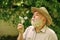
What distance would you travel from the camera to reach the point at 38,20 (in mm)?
4633

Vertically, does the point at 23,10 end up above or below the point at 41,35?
below

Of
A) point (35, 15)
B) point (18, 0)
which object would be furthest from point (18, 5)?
point (35, 15)

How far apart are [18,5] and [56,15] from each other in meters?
0.93

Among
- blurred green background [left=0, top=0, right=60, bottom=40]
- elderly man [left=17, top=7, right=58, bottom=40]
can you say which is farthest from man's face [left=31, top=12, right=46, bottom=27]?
blurred green background [left=0, top=0, right=60, bottom=40]

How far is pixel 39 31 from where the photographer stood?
15.2 ft

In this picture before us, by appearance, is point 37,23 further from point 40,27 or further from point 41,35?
point 41,35

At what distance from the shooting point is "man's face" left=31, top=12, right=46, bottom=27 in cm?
461

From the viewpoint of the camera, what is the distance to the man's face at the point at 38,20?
4.61m

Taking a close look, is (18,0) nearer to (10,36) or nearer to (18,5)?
(18,5)

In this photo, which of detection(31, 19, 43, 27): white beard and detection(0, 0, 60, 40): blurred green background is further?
detection(0, 0, 60, 40): blurred green background

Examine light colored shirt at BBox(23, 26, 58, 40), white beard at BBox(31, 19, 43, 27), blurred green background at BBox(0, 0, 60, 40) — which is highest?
white beard at BBox(31, 19, 43, 27)

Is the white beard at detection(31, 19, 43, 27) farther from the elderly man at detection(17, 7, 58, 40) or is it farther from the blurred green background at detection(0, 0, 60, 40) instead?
the blurred green background at detection(0, 0, 60, 40)

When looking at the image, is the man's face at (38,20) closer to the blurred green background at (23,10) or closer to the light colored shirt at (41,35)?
the light colored shirt at (41,35)

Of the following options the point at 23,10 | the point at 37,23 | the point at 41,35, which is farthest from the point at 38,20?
the point at 23,10
